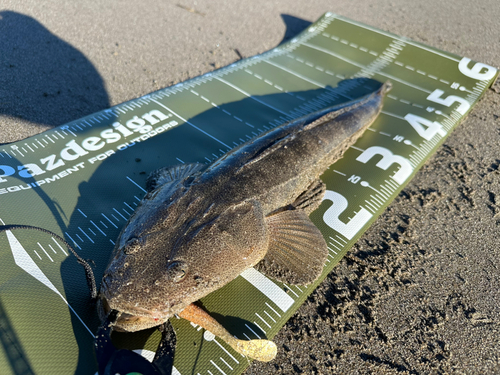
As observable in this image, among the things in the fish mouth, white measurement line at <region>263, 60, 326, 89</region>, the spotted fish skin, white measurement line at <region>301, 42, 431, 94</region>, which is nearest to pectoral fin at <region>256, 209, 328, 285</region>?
the spotted fish skin

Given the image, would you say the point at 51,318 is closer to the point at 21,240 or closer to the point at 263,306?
the point at 21,240

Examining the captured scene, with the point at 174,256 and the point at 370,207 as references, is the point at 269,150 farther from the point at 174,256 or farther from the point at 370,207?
the point at 174,256

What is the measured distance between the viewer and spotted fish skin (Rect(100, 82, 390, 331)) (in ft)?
7.07

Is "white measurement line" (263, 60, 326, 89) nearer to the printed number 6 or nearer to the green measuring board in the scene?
the green measuring board

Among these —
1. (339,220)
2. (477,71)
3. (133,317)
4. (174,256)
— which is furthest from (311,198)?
(477,71)

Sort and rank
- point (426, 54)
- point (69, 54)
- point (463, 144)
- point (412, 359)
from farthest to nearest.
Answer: point (426, 54) → point (69, 54) → point (463, 144) → point (412, 359)

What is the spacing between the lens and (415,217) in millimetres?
3498

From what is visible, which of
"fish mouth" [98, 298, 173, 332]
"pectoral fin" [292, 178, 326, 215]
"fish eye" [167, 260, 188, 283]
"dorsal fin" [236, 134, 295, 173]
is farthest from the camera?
"pectoral fin" [292, 178, 326, 215]

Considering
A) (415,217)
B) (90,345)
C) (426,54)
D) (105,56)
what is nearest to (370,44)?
(426,54)

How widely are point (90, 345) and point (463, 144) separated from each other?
450 cm

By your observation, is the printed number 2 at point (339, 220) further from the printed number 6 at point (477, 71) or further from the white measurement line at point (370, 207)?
the printed number 6 at point (477, 71)

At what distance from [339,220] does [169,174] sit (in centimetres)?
160

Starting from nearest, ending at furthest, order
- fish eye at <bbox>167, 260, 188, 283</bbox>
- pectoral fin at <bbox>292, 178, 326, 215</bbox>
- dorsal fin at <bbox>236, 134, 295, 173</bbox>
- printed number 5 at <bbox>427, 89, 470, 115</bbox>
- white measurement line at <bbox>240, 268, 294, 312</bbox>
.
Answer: fish eye at <bbox>167, 260, 188, 283</bbox>, white measurement line at <bbox>240, 268, 294, 312</bbox>, dorsal fin at <bbox>236, 134, 295, 173</bbox>, pectoral fin at <bbox>292, 178, 326, 215</bbox>, printed number 5 at <bbox>427, 89, 470, 115</bbox>

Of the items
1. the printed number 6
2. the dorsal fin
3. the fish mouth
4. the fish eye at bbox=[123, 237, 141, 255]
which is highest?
the printed number 6
